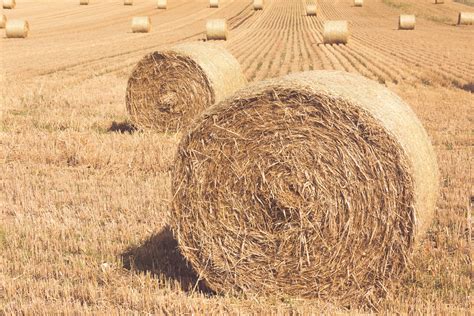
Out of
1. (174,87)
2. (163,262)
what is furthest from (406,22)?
(163,262)

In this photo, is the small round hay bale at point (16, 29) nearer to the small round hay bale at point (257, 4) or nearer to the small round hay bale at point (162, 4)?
the small round hay bale at point (162, 4)

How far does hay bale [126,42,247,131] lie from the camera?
11180 mm

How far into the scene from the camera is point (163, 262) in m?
5.94

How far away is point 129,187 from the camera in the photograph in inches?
328

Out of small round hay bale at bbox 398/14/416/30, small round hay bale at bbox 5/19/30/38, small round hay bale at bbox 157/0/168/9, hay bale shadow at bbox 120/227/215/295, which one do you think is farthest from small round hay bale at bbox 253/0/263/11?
hay bale shadow at bbox 120/227/215/295

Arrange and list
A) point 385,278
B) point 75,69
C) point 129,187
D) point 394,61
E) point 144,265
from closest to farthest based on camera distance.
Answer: point 385,278 → point 144,265 → point 129,187 → point 75,69 → point 394,61

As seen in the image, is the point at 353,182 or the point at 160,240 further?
the point at 160,240

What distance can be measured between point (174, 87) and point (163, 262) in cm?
583

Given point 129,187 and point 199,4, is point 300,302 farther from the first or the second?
point 199,4

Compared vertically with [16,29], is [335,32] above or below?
below

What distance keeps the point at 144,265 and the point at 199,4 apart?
5021 cm

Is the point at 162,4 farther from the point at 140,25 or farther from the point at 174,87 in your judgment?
the point at 174,87

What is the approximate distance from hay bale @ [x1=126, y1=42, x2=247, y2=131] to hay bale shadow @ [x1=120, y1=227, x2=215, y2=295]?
16.4 feet

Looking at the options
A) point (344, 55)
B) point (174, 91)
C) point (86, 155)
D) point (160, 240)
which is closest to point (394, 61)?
point (344, 55)
